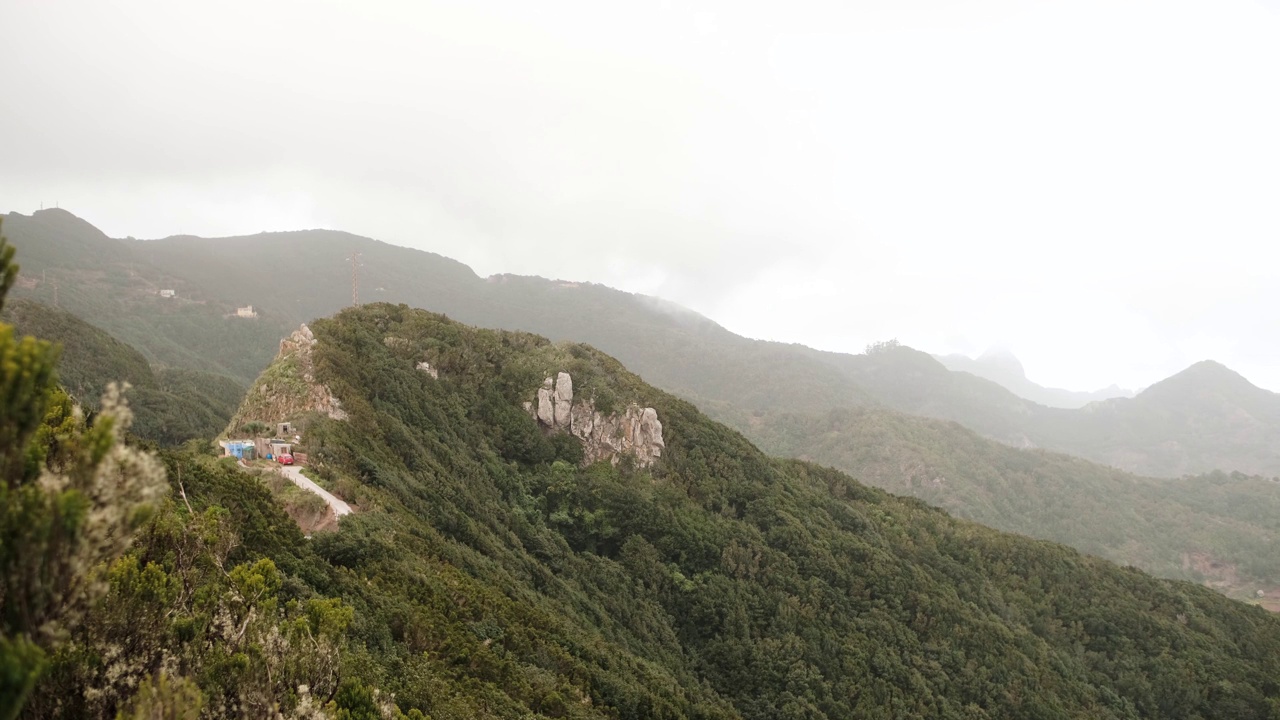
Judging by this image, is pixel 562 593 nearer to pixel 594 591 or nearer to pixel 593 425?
pixel 594 591

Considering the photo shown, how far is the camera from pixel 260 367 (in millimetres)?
130500

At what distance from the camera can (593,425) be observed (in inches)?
1902

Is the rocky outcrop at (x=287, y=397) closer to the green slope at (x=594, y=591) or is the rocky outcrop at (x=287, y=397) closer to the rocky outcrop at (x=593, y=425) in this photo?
the green slope at (x=594, y=591)

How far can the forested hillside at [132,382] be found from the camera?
56938 millimetres

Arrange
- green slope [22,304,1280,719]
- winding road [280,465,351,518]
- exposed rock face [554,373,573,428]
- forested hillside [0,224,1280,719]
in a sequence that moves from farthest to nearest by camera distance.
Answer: exposed rock face [554,373,573,428] < winding road [280,465,351,518] < green slope [22,304,1280,719] < forested hillside [0,224,1280,719]

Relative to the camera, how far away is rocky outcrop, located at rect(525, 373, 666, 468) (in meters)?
47.7

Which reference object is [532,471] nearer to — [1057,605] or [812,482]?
[812,482]

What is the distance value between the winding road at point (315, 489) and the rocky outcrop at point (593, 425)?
22936 mm

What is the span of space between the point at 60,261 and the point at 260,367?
68.9m

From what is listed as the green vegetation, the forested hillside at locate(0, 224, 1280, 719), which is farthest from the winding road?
the green vegetation

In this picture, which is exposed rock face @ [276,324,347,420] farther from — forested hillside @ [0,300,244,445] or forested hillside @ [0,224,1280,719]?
forested hillside @ [0,300,244,445]

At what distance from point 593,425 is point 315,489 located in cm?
2574

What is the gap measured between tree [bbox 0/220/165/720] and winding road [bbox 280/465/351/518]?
63.7 feet

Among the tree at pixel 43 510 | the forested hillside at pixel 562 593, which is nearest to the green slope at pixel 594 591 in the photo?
the forested hillside at pixel 562 593
